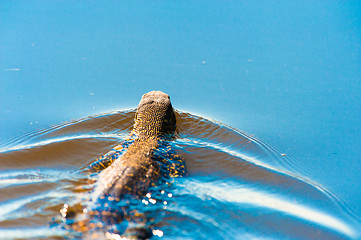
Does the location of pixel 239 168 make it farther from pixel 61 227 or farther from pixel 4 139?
pixel 4 139

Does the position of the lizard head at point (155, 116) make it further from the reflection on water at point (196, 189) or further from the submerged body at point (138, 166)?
the reflection on water at point (196, 189)

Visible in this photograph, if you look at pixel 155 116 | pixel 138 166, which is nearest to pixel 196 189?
pixel 138 166

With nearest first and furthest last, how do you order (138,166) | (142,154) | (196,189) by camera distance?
1. (138,166)
2. (196,189)
3. (142,154)

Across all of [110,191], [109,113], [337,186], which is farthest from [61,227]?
[337,186]

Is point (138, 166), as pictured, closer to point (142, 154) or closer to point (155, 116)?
point (142, 154)

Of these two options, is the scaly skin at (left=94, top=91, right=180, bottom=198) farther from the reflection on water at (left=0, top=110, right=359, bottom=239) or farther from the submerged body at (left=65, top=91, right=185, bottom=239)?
the reflection on water at (left=0, top=110, right=359, bottom=239)
